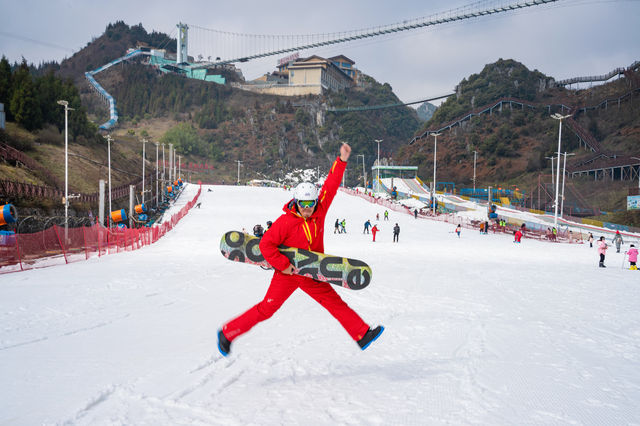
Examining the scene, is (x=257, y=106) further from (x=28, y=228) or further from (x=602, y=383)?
(x=602, y=383)

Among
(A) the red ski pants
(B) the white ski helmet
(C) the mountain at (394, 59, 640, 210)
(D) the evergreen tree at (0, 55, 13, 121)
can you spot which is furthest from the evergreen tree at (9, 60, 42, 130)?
(C) the mountain at (394, 59, 640, 210)

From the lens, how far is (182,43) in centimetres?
19112

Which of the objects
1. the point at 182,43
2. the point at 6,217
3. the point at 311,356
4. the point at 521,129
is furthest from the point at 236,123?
the point at 311,356

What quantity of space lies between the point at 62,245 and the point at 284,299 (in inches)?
481

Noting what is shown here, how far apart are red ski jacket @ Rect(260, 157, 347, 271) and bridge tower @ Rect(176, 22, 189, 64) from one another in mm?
198715

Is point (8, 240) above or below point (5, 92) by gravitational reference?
below

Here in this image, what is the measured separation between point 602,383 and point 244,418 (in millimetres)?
3495

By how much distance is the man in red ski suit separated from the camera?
14.0 feet

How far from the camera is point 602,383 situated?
4320 millimetres

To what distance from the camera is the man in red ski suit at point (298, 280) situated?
4.26 metres

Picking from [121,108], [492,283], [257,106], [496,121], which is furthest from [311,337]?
[121,108]

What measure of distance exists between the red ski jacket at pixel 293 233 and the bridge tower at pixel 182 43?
19871cm

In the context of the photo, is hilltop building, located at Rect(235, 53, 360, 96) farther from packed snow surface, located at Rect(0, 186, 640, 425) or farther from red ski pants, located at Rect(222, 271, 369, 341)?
red ski pants, located at Rect(222, 271, 369, 341)

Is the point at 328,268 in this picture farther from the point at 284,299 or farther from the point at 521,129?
the point at 521,129
